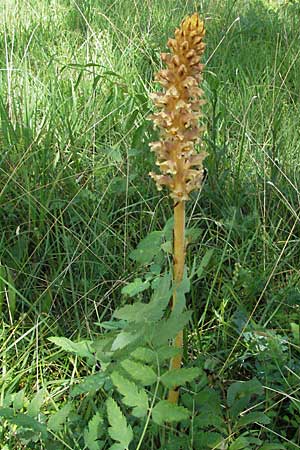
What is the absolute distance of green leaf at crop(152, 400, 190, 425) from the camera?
1.14 meters

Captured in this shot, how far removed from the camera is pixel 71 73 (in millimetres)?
2959

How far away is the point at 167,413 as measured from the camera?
115 cm

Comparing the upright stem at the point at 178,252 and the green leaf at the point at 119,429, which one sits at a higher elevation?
the upright stem at the point at 178,252

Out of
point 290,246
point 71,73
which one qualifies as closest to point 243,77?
point 71,73

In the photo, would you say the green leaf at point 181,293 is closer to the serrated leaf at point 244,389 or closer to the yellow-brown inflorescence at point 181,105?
the yellow-brown inflorescence at point 181,105

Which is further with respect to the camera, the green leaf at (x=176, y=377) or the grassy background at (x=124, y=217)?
the grassy background at (x=124, y=217)

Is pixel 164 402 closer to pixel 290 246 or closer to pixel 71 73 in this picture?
pixel 290 246

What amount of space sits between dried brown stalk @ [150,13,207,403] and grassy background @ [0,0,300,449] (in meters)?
0.21

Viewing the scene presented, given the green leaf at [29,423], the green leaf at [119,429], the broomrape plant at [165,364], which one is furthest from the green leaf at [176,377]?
the green leaf at [29,423]

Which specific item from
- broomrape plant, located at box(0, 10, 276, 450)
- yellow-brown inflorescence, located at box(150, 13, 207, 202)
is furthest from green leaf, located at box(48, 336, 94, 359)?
yellow-brown inflorescence, located at box(150, 13, 207, 202)

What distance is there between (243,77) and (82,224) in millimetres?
1416

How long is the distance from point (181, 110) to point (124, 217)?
107 centimetres

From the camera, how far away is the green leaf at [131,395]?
1.14 m

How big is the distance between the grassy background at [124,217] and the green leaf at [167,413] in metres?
0.28
